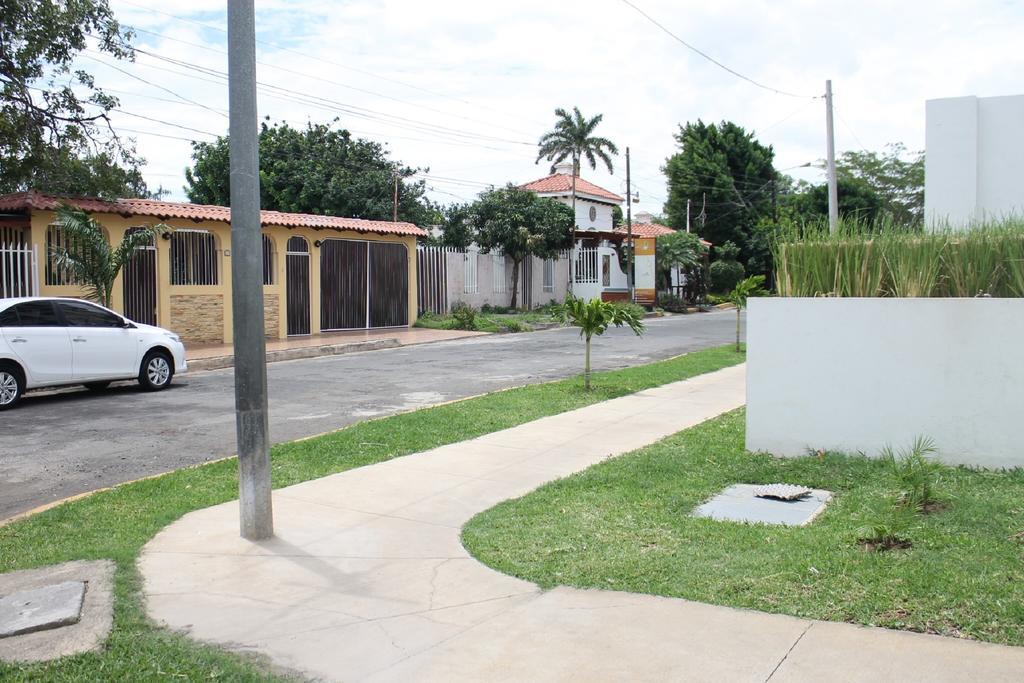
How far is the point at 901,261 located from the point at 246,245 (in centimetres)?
579

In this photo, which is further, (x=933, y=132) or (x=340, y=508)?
(x=933, y=132)

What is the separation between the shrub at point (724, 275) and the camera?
51.0m

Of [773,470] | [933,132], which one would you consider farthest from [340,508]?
[933,132]

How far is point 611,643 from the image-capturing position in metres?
4.45

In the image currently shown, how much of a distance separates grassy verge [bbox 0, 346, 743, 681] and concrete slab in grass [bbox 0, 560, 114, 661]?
8 centimetres

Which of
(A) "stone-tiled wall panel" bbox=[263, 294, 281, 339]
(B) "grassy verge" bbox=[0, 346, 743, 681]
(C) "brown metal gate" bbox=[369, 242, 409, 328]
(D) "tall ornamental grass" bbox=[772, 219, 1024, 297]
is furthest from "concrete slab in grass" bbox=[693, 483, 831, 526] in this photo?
(C) "brown metal gate" bbox=[369, 242, 409, 328]

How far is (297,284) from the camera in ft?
82.4

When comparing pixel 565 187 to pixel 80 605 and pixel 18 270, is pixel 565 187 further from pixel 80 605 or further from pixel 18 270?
pixel 80 605

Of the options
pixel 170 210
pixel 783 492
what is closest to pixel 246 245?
pixel 783 492

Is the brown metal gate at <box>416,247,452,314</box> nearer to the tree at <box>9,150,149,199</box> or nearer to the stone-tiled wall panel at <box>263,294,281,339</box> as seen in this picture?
the stone-tiled wall panel at <box>263,294,281,339</box>

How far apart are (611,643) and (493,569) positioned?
1368mm

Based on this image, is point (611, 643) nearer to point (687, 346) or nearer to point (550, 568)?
point (550, 568)

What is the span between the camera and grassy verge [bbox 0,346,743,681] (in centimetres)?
425

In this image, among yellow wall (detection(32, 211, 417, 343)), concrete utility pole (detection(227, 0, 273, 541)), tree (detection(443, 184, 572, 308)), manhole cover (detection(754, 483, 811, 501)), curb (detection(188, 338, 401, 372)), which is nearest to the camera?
concrete utility pole (detection(227, 0, 273, 541))
